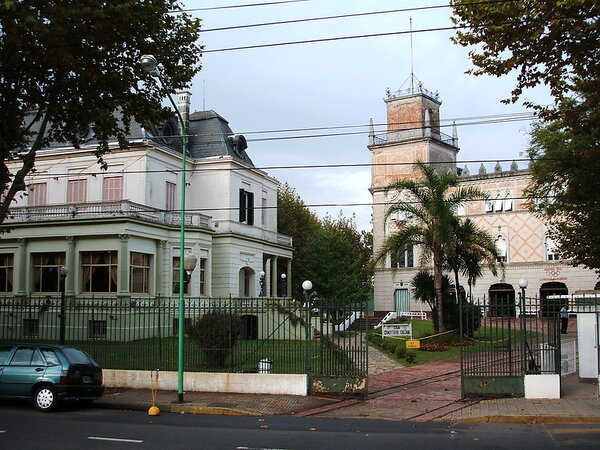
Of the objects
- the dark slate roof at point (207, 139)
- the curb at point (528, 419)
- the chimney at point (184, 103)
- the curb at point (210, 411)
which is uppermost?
the chimney at point (184, 103)

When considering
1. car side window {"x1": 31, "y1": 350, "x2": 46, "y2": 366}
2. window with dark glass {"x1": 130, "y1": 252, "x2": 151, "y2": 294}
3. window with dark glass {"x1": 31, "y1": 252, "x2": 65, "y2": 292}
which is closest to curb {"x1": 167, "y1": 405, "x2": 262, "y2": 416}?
car side window {"x1": 31, "y1": 350, "x2": 46, "y2": 366}

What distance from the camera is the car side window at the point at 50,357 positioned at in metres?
14.9

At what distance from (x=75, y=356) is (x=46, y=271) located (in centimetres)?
1947

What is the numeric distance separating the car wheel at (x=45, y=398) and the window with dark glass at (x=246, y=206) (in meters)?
26.3

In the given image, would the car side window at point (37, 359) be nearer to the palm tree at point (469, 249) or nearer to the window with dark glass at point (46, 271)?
the window with dark glass at point (46, 271)

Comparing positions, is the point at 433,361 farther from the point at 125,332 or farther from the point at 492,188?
the point at 492,188

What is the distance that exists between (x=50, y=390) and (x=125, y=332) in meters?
3.97

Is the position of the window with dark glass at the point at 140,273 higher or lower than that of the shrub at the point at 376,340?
higher

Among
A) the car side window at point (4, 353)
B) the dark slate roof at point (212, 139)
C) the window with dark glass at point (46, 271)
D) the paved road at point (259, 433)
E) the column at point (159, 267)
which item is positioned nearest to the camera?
the paved road at point (259, 433)

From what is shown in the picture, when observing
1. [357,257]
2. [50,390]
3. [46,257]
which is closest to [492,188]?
[357,257]

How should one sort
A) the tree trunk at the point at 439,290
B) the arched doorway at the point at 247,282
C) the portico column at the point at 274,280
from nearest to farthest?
the tree trunk at the point at 439,290 < the arched doorway at the point at 247,282 < the portico column at the point at 274,280

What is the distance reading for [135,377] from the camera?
18062 millimetres

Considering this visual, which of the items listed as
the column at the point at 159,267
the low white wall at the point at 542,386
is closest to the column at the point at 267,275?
the column at the point at 159,267

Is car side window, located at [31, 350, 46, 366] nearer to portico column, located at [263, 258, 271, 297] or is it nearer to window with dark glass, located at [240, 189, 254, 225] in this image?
window with dark glass, located at [240, 189, 254, 225]
